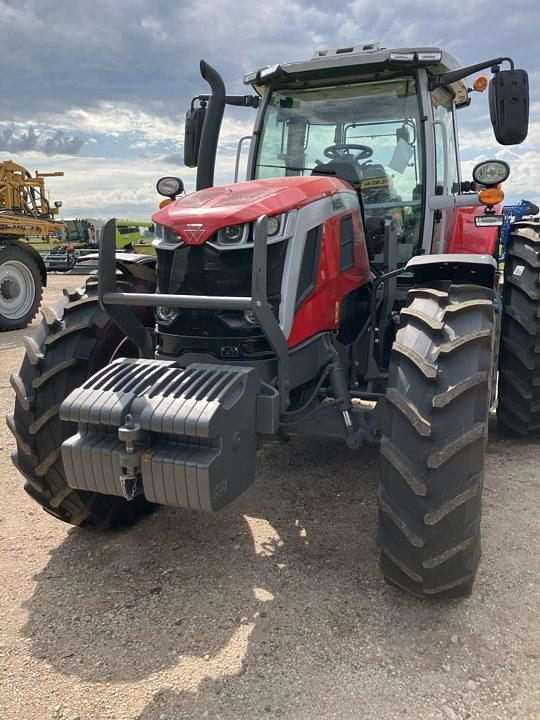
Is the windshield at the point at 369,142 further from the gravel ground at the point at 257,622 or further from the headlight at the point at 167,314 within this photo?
the gravel ground at the point at 257,622

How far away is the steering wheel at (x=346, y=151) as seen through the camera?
3.94 meters

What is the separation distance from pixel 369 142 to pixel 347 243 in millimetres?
1130

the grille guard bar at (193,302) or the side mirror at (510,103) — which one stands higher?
the side mirror at (510,103)

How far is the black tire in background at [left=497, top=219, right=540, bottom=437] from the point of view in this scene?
404cm

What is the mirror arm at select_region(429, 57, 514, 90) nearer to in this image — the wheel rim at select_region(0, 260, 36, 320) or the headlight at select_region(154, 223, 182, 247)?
the headlight at select_region(154, 223, 182, 247)

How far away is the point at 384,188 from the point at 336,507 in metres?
2.00

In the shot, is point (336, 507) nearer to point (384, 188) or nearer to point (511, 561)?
point (511, 561)

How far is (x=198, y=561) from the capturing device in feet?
9.74

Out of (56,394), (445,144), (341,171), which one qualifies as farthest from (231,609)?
(445,144)

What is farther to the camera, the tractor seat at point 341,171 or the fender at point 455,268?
the tractor seat at point 341,171

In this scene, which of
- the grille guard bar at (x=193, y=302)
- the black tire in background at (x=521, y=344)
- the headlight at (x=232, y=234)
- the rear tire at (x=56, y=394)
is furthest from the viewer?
the black tire in background at (x=521, y=344)

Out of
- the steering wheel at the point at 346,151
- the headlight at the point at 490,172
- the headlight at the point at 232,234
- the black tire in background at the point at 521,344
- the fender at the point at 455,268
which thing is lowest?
the black tire in background at the point at 521,344

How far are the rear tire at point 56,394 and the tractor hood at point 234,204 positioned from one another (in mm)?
646

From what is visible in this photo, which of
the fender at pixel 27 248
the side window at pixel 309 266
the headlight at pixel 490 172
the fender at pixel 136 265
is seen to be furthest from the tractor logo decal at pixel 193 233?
the fender at pixel 27 248
